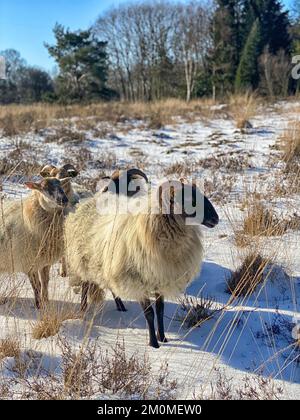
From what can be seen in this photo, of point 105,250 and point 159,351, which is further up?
point 105,250

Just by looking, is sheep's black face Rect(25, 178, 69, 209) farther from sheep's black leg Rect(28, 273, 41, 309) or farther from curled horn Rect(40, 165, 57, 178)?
sheep's black leg Rect(28, 273, 41, 309)

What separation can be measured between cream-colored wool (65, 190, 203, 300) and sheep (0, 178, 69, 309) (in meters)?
0.65

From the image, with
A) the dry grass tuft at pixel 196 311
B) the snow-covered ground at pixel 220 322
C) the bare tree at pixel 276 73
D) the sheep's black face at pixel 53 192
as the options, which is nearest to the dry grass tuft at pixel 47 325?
the snow-covered ground at pixel 220 322

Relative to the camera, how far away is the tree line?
30828 mm

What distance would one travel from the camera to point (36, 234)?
4172mm

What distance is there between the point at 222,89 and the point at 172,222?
2990 cm

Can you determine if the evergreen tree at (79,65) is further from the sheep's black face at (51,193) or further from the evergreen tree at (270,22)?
the sheep's black face at (51,193)

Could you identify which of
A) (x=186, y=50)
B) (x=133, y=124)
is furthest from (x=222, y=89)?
(x=133, y=124)

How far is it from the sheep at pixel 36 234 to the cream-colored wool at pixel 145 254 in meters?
0.65

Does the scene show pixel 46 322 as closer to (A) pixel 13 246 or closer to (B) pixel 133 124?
(A) pixel 13 246

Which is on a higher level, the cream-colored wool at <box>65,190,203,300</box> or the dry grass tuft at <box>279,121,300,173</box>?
the dry grass tuft at <box>279,121,300,173</box>

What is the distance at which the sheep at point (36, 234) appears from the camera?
4.07m

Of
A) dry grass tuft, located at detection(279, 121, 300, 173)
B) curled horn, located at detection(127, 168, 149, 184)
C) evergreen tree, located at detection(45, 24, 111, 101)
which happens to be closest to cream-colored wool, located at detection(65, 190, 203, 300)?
curled horn, located at detection(127, 168, 149, 184)

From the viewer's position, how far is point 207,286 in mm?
4215
